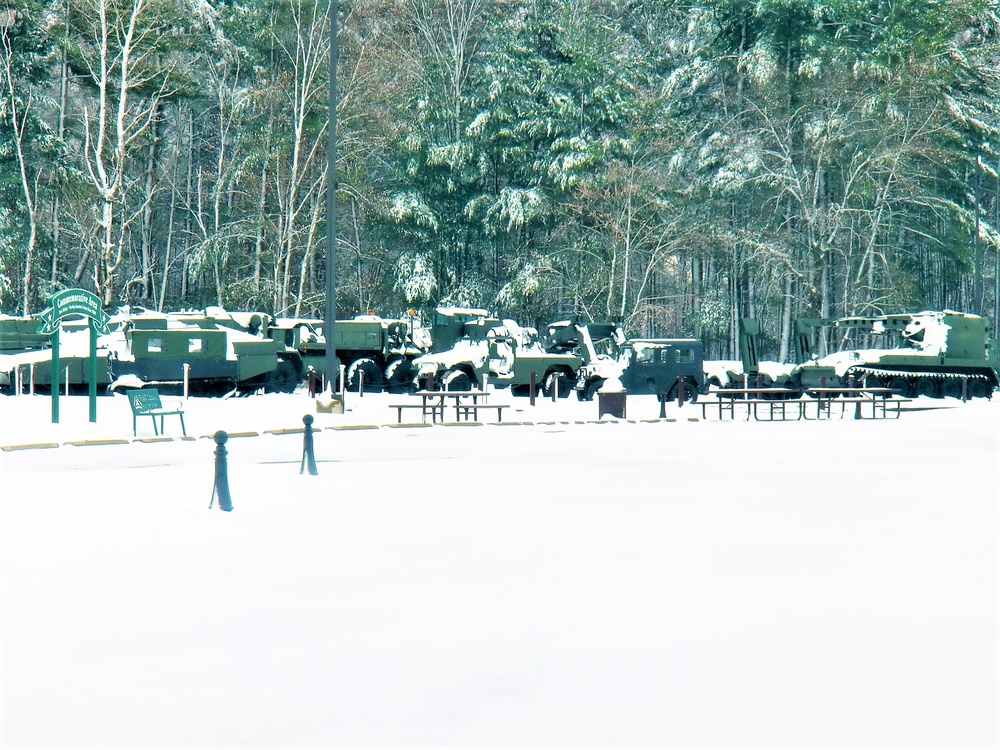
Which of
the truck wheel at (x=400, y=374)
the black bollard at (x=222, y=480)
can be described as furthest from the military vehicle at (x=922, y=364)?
the black bollard at (x=222, y=480)

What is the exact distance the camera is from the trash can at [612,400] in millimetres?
27969

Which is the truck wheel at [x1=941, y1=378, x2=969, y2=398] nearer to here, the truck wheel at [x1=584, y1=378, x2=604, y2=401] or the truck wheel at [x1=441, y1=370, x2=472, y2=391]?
the truck wheel at [x1=584, y1=378, x2=604, y2=401]

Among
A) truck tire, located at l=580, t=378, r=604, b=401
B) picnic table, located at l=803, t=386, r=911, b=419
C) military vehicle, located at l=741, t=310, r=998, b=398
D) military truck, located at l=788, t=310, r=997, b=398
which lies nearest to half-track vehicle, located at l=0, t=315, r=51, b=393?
truck tire, located at l=580, t=378, r=604, b=401

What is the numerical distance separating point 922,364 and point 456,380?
1303cm

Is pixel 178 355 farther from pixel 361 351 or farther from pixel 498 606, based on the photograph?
pixel 498 606

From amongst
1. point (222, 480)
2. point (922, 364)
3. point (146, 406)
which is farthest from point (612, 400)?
point (222, 480)

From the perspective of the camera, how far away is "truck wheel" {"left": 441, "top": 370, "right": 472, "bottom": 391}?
34.3 meters

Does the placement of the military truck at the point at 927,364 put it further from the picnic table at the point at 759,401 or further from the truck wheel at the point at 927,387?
the picnic table at the point at 759,401

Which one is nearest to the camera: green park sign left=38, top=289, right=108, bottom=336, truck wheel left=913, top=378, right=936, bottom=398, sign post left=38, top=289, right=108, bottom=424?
sign post left=38, top=289, right=108, bottom=424

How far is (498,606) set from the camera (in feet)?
27.5

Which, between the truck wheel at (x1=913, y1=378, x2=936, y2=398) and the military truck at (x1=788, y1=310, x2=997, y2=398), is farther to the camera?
the truck wheel at (x1=913, y1=378, x2=936, y2=398)

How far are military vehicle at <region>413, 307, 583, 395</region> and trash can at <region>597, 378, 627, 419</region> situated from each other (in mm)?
6297

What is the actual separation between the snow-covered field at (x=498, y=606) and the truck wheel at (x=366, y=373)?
1907 centimetres

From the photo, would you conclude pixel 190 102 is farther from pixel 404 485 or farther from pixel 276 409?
pixel 404 485
